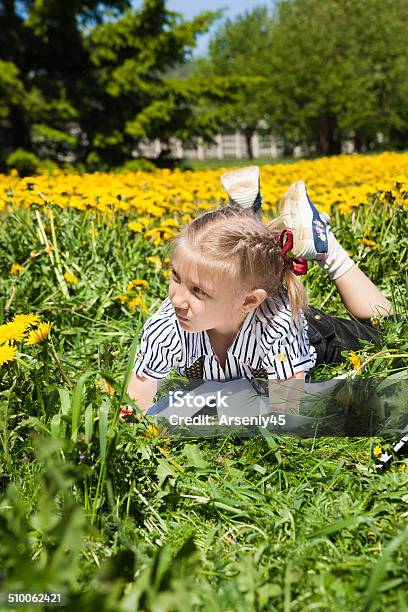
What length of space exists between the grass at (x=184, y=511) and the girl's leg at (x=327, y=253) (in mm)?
618

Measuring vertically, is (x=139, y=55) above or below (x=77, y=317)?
above

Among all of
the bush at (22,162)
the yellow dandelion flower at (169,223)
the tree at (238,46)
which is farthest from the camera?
the tree at (238,46)

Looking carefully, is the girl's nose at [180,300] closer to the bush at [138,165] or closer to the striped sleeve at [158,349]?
the striped sleeve at [158,349]

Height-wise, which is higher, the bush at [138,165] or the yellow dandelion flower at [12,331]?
the yellow dandelion flower at [12,331]

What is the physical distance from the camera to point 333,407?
188 cm

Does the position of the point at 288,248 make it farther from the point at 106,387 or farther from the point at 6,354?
the point at 6,354

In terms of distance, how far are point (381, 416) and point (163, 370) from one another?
74 centimetres

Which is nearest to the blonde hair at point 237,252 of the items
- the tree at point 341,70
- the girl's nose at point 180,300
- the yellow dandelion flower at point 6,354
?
the girl's nose at point 180,300

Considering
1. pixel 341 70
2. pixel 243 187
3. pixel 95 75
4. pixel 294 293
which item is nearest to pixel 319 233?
pixel 243 187

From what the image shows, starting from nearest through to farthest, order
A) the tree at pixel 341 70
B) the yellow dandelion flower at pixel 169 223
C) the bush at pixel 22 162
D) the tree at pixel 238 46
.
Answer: the yellow dandelion flower at pixel 169 223 → the bush at pixel 22 162 → the tree at pixel 341 70 → the tree at pixel 238 46

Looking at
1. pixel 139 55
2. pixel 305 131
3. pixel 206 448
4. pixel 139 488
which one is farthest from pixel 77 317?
pixel 305 131

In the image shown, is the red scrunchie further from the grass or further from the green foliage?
the green foliage

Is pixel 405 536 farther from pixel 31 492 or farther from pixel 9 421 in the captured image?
pixel 9 421

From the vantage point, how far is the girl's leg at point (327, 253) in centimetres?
249
